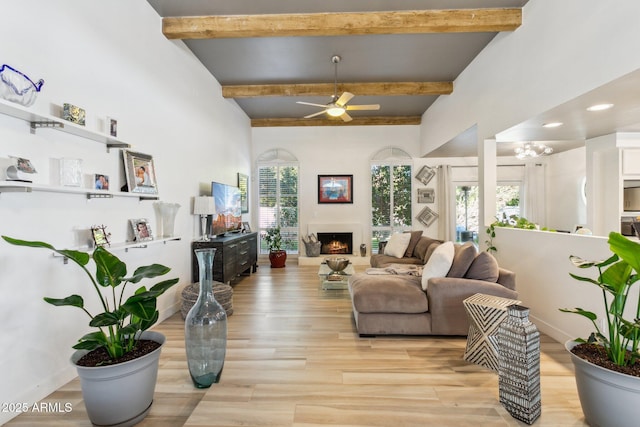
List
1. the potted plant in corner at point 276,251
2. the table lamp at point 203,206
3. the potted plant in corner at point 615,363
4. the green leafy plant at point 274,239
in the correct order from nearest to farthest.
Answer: the potted plant in corner at point 615,363 < the table lamp at point 203,206 < the potted plant in corner at point 276,251 < the green leafy plant at point 274,239

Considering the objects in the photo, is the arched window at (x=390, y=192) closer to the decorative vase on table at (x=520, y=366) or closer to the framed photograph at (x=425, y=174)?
the framed photograph at (x=425, y=174)

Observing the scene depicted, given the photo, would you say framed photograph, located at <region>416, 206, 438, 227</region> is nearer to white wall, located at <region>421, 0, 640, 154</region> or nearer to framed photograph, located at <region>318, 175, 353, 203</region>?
framed photograph, located at <region>318, 175, 353, 203</region>

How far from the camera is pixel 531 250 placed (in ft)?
11.0

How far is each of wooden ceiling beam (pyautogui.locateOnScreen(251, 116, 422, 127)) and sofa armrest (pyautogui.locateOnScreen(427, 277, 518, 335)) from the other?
525 centimetres

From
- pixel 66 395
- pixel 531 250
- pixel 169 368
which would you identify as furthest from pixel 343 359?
pixel 531 250

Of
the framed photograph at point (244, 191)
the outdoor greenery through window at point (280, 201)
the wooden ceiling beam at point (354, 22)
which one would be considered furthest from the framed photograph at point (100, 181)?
the outdoor greenery through window at point (280, 201)

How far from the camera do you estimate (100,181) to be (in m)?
2.58

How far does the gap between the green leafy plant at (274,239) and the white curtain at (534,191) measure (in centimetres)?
602

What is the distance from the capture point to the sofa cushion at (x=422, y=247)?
16.2 ft

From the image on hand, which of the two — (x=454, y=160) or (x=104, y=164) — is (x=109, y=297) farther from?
(x=454, y=160)

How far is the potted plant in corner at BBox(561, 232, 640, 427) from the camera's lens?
1555 mm

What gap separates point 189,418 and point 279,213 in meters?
6.04

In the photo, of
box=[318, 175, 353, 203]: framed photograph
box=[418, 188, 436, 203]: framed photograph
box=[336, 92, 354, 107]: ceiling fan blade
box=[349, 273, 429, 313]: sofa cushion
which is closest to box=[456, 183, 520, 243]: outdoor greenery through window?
box=[418, 188, 436, 203]: framed photograph

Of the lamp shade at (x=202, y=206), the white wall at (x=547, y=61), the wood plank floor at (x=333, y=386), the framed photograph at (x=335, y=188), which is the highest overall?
the white wall at (x=547, y=61)
